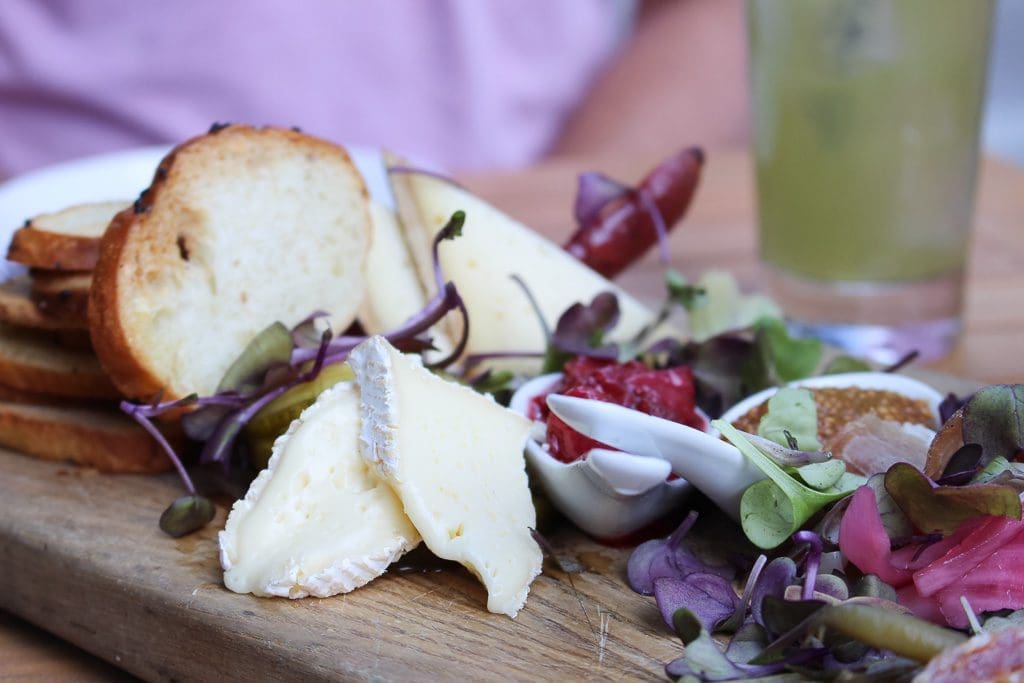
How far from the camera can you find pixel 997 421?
42.4 inches

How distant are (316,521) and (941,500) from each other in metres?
0.57

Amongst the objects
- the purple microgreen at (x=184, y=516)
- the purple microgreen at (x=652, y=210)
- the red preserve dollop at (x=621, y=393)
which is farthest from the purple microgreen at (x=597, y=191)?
the purple microgreen at (x=184, y=516)

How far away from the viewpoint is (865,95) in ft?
5.85

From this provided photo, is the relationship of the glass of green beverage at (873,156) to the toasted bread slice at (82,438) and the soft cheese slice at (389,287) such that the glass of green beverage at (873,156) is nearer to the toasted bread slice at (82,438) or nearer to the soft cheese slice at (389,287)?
the soft cheese slice at (389,287)

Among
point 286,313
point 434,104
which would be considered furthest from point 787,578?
point 434,104

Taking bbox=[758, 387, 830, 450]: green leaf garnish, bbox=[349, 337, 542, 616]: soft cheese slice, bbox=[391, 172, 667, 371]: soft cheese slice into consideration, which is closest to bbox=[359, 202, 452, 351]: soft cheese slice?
bbox=[391, 172, 667, 371]: soft cheese slice

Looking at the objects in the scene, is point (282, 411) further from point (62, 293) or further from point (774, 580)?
point (774, 580)

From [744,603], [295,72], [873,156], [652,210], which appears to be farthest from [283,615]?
[295,72]

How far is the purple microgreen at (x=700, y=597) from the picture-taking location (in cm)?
103

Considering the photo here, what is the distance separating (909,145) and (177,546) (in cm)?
125

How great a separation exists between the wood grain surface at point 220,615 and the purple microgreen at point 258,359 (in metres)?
0.15

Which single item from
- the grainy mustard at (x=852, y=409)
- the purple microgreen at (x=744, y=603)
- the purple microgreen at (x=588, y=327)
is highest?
the purple microgreen at (x=588, y=327)

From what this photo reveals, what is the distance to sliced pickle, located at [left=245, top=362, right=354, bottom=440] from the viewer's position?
4.27 feet

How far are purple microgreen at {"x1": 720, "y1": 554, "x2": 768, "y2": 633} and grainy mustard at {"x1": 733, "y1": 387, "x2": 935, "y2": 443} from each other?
257mm
